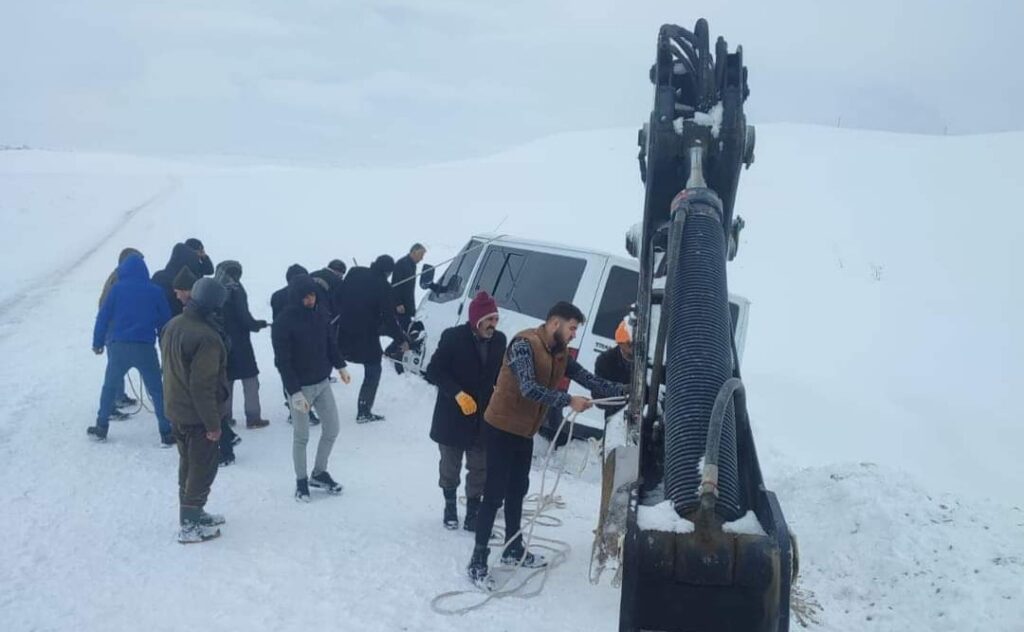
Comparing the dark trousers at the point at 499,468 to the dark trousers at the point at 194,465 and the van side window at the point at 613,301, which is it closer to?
the dark trousers at the point at 194,465

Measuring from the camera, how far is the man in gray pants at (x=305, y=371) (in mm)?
6258

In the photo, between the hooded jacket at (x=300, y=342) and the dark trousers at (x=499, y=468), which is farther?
the hooded jacket at (x=300, y=342)

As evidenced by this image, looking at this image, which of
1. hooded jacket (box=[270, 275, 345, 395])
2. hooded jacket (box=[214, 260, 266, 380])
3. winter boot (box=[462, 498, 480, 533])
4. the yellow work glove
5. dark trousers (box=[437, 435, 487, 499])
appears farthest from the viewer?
hooded jacket (box=[214, 260, 266, 380])

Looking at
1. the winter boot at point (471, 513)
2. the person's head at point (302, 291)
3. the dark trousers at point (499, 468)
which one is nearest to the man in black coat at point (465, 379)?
the winter boot at point (471, 513)

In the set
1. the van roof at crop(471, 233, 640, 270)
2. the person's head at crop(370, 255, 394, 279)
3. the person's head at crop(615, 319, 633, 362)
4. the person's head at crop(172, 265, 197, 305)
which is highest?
the van roof at crop(471, 233, 640, 270)

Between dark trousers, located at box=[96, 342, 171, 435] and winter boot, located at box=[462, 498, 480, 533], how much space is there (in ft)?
10.4

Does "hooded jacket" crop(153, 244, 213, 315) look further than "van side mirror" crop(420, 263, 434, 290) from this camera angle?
No

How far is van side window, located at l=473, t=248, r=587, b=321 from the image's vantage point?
7652 mm

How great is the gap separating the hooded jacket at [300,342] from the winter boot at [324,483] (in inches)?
30.0

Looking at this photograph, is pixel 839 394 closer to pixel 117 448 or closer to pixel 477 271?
pixel 477 271

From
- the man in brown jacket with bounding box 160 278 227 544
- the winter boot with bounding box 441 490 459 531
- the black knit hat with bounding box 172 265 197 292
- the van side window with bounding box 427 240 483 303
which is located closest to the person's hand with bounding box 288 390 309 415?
the man in brown jacket with bounding box 160 278 227 544

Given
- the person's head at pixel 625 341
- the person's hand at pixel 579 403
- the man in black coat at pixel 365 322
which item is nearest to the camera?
the person's hand at pixel 579 403

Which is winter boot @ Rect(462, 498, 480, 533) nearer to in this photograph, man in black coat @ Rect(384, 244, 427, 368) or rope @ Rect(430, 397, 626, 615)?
rope @ Rect(430, 397, 626, 615)

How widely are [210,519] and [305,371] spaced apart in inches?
52.2
